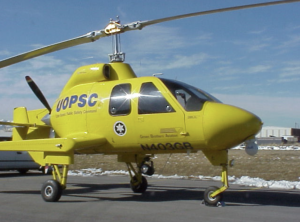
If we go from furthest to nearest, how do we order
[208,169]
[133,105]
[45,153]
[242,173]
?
[208,169], [242,173], [45,153], [133,105]

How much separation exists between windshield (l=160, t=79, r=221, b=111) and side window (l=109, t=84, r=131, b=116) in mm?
1018

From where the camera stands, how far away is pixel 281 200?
1033cm

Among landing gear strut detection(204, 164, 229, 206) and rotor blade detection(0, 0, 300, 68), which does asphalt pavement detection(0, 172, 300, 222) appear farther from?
rotor blade detection(0, 0, 300, 68)

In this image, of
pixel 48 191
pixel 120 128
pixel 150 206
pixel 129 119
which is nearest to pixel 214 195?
pixel 150 206

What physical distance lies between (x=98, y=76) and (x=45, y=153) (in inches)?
100

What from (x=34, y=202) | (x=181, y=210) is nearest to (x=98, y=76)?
(x=34, y=202)

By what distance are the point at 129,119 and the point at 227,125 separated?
253cm

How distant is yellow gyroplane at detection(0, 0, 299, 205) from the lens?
890cm

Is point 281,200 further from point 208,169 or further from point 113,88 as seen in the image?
point 208,169

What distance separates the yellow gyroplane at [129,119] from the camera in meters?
8.90

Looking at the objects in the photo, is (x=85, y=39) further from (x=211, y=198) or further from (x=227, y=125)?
(x=211, y=198)

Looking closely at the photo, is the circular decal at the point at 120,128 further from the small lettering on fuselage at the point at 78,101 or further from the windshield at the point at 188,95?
the windshield at the point at 188,95

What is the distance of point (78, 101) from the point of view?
1088 cm

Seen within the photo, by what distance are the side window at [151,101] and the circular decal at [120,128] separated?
0.63 metres
